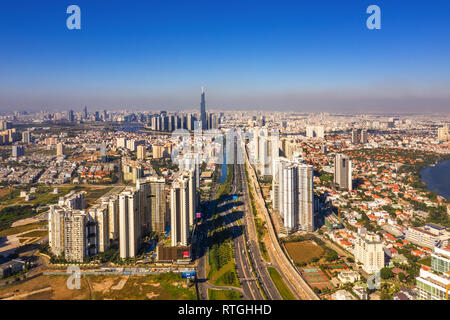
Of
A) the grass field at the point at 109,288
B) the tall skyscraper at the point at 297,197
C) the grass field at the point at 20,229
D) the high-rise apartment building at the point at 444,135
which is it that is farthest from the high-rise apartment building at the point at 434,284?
the high-rise apartment building at the point at 444,135

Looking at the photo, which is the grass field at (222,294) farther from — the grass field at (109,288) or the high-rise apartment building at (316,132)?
the high-rise apartment building at (316,132)

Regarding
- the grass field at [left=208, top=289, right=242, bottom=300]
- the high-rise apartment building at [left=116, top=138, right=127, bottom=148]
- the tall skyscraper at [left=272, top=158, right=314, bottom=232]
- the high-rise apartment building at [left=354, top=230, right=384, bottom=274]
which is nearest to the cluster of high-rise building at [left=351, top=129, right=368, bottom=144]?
the high-rise apartment building at [left=116, top=138, right=127, bottom=148]

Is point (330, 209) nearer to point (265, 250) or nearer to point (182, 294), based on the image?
point (265, 250)

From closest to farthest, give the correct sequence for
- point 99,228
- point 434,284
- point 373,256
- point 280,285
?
point 434,284, point 280,285, point 373,256, point 99,228

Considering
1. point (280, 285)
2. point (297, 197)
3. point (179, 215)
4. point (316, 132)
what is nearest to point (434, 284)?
point (280, 285)

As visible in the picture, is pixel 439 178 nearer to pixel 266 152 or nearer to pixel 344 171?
pixel 344 171

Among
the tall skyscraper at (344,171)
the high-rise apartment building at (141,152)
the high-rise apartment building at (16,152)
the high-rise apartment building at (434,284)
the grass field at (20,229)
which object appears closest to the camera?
the high-rise apartment building at (434,284)
